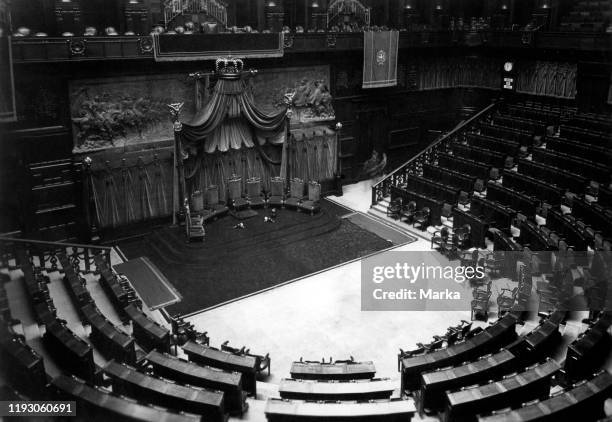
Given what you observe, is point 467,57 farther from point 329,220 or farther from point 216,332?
point 216,332

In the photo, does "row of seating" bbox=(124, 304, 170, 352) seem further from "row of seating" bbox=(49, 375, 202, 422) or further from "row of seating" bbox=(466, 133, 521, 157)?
"row of seating" bbox=(466, 133, 521, 157)

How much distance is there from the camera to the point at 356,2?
24797 millimetres

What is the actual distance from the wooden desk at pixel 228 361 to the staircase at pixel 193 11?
43.2 ft

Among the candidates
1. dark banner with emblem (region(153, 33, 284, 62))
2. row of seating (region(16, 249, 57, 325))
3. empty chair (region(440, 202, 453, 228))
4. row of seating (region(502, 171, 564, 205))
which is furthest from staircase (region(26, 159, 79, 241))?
row of seating (region(502, 171, 564, 205))

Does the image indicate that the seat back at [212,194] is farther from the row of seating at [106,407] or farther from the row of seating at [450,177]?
the row of seating at [106,407]

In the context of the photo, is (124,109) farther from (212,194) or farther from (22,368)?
(22,368)

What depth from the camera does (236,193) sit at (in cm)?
2303

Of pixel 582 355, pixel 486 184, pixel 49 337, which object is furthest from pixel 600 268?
pixel 49 337

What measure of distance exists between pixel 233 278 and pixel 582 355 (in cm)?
1021

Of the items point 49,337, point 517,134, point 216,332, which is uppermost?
point 517,134

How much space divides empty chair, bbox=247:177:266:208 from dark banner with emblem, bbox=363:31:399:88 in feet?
21.8

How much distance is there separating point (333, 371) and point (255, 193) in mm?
13105

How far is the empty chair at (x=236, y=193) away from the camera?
74.2 feet

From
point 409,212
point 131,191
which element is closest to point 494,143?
point 409,212
